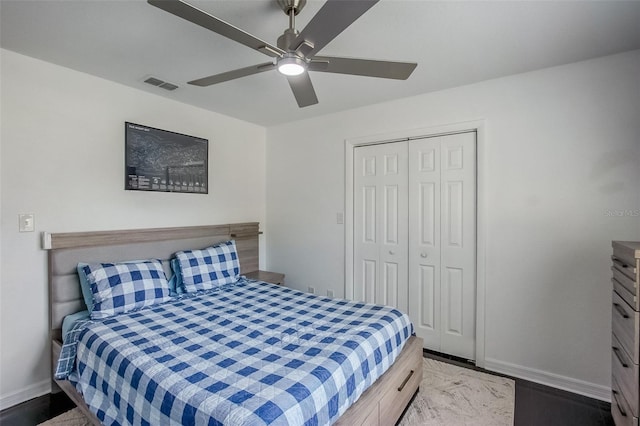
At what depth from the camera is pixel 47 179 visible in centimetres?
225

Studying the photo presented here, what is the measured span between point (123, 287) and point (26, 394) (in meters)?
0.98

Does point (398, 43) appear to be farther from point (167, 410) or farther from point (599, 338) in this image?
point (599, 338)

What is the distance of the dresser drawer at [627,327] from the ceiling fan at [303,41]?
1.70m

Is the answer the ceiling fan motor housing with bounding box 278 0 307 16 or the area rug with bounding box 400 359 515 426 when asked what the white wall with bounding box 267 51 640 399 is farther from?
the ceiling fan motor housing with bounding box 278 0 307 16

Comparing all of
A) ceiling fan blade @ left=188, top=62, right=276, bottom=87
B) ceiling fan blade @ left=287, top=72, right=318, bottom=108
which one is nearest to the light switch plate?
ceiling fan blade @ left=188, top=62, right=276, bottom=87

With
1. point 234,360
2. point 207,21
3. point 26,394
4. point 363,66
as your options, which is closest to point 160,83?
point 207,21

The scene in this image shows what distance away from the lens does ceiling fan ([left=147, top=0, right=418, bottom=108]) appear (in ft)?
3.84

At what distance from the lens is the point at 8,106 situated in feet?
6.81

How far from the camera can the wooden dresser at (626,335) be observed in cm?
148

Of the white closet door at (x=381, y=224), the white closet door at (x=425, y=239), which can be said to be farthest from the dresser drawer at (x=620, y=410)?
the white closet door at (x=381, y=224)

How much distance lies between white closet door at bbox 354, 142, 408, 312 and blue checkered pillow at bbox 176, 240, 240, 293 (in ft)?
4.41

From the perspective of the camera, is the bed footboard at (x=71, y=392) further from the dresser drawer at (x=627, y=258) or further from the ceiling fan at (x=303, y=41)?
the dresser drawer at (x=627, y=258)

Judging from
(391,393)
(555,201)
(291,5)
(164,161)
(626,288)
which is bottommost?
(391,393)

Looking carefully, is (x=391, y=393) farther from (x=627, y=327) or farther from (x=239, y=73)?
(x=239, y=73)
